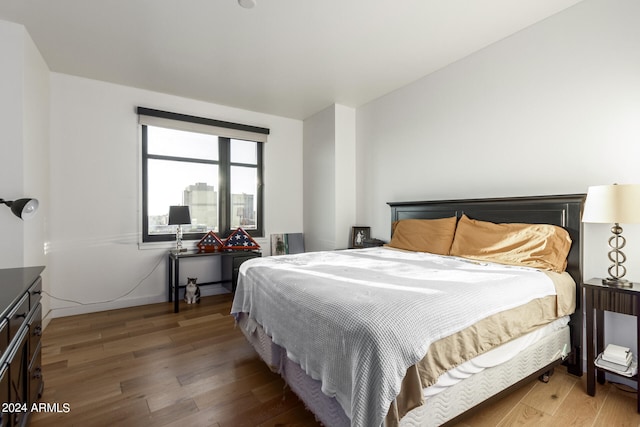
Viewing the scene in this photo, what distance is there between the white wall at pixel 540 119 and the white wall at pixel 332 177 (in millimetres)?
872

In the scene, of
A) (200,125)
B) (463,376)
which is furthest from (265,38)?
(463,376)

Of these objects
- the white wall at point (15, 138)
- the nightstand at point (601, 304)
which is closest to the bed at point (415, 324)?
the nightstand at point (601, 304)

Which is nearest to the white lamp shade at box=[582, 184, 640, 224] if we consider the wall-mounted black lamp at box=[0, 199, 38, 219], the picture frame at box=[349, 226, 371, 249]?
the picture frame at box=[349, 226, 371, 249]

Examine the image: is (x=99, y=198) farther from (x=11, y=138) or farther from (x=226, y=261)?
(x=226, y=261)

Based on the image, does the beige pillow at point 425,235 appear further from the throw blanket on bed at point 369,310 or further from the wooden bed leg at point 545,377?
the wooden bed leg at point 545,377

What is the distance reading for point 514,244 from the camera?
2332mm

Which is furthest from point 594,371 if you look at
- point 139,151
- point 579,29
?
point 139,151

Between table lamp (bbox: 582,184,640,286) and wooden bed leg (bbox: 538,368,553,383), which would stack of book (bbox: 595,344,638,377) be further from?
table lamp (bbox: 582,184,640,286)

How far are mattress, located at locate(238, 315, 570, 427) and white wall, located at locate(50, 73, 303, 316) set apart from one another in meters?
2.39

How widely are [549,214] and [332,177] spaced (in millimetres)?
2632

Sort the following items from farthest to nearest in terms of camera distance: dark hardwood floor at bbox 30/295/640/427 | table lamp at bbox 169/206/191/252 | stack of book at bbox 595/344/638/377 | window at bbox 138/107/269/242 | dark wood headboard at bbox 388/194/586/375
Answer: window at bbox 138/107/269/242, table lamp at bbox 169/206/191/252, dark wood headboard at bbox 388/194/586/375, stack of book at bbox 595/344/638/377, dark hardwood floor at bbox 30/295/640/427

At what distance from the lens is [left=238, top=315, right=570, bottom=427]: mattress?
1.34 metres

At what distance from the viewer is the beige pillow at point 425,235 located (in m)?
2.88

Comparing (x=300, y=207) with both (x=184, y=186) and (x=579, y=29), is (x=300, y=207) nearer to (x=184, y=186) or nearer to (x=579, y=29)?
(x=184, y=186)
